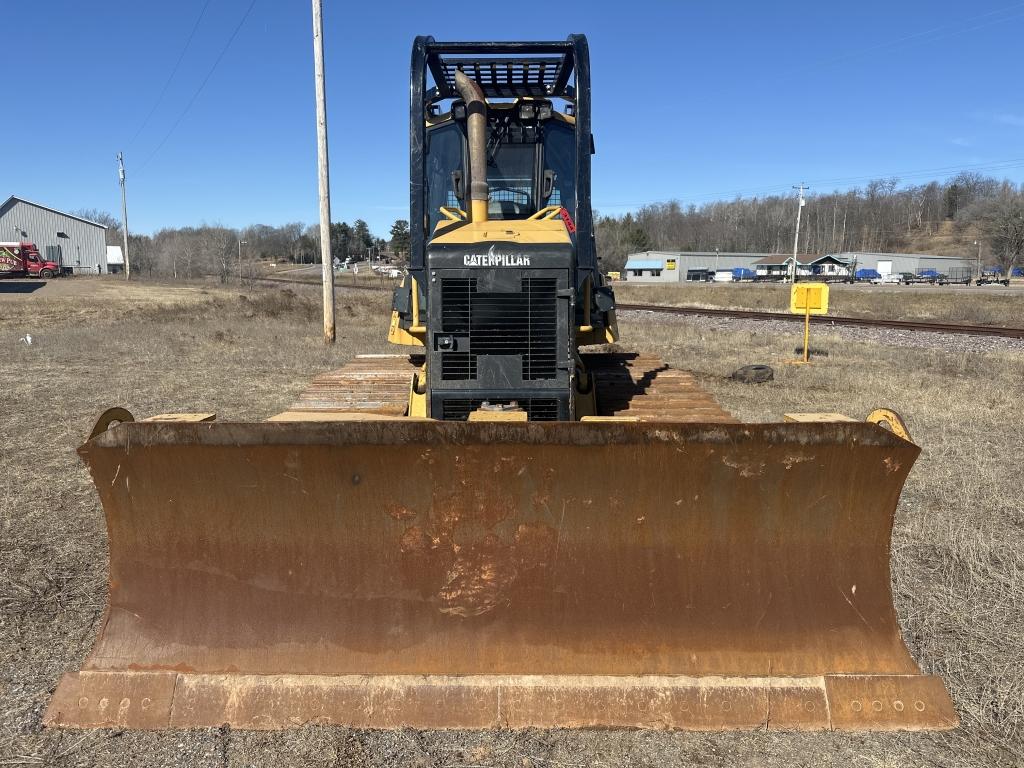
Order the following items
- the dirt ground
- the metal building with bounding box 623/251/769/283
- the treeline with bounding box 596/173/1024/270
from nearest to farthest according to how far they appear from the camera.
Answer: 1. the dirt ground
2. the metal building with bounding box 623/251/769/283
3. the treeline with bounding box 596/173/1024/270

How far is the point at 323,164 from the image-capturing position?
1603cm

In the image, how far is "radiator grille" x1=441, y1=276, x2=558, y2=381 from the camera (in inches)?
161

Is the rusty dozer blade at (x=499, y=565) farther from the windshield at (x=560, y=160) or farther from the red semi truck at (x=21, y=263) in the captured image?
the red semi truck at (x=21, y=263)

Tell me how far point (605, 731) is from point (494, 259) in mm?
2424

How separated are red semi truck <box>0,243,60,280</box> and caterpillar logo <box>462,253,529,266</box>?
51993mm

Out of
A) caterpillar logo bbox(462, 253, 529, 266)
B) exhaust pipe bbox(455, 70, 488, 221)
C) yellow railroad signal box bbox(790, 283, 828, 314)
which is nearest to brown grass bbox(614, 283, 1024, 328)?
yellow railroad signal box bbox(790, 283, 828, 314)

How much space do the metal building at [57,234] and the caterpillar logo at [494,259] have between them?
→ 62016 millimetres

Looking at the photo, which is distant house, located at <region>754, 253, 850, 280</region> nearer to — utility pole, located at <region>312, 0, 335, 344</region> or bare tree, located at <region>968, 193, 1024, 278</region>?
bare tree, located at <region>968, 193, 1024, 278</region>


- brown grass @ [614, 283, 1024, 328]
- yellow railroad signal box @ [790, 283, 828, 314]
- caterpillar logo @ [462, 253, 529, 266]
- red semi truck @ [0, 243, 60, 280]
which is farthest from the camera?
red semi truck @ [0, 243, 60, 280]

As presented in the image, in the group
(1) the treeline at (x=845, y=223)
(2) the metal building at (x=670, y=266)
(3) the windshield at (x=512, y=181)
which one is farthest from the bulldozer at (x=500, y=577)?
(1) the treeline at (x=845, y=223)

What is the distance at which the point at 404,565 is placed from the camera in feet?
10.5

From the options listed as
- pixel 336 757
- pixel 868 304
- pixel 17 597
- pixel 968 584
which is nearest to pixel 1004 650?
pixel 968 584

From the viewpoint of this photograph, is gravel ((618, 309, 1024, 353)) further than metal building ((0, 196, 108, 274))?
No

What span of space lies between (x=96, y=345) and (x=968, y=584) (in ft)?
55.6
